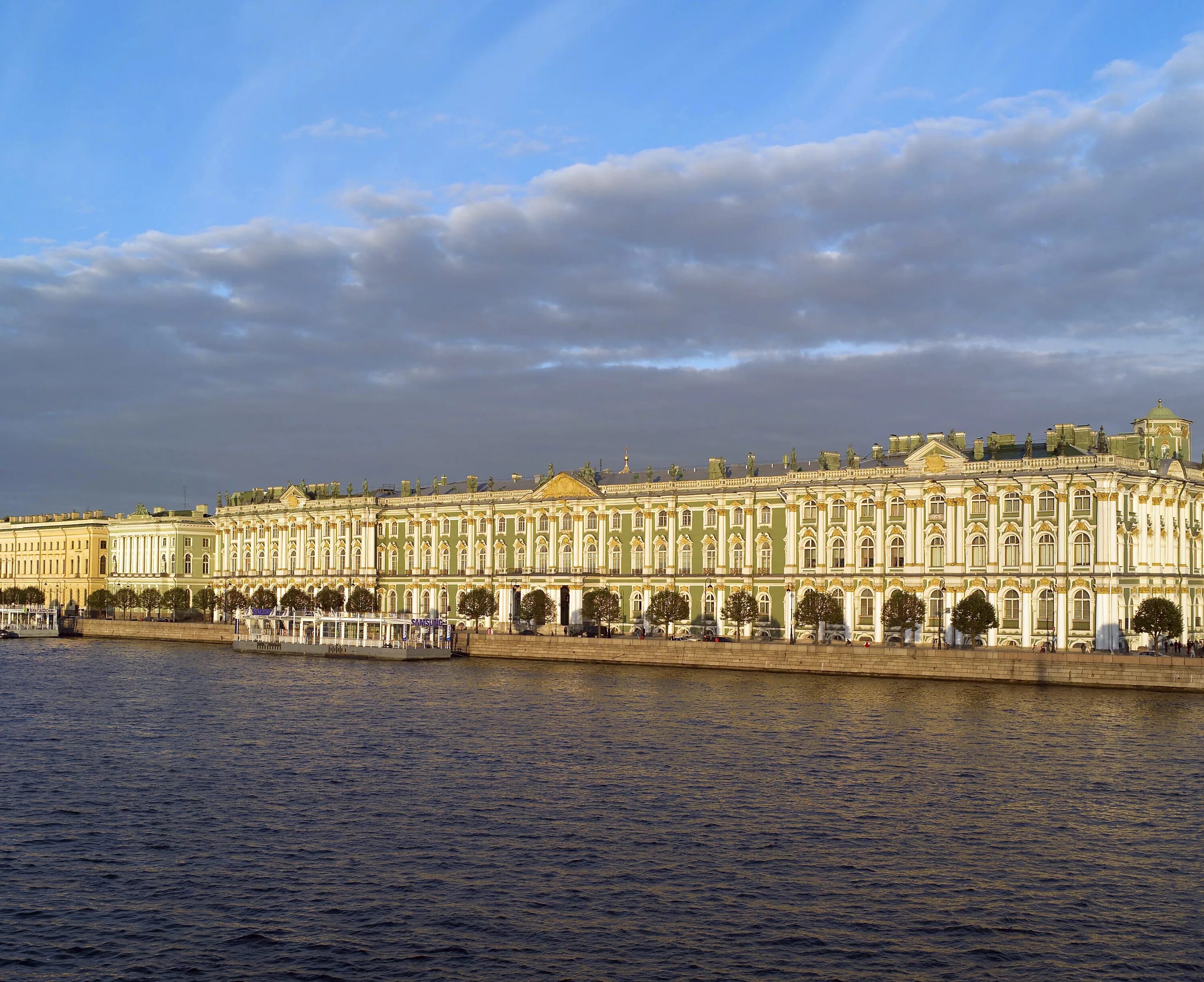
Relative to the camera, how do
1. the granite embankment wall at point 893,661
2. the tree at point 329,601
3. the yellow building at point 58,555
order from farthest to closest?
the yellow building at point 58,555 < the tree at point 329,601 < the granite embankment wall at point 893,661

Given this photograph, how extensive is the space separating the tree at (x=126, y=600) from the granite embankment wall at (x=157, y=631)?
7.73 m

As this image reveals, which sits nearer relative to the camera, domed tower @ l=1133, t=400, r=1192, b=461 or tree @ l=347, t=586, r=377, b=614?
domed tower @ l=1133, t=400, r=1192, b=461

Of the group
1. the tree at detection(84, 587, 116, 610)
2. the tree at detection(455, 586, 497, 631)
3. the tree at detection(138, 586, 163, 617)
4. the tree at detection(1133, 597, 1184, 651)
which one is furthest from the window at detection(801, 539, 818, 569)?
the tree at detection(84, 587, 116, 610)

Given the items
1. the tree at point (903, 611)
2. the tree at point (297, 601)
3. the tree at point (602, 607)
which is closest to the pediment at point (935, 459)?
the tree at point (903, 611)

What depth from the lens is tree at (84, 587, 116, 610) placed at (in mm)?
125438

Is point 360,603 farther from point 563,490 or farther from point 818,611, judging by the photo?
point 818,611

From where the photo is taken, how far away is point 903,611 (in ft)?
225

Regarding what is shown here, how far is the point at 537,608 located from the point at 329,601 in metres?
20.7

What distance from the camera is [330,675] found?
69062 millimetres

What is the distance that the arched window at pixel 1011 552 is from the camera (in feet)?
222

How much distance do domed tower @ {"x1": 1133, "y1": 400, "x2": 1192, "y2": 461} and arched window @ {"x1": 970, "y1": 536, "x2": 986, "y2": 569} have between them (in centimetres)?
981

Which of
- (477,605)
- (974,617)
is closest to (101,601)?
(477,605)

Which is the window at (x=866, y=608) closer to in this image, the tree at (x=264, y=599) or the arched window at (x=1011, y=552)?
the arched window at (x=1011, y=552)

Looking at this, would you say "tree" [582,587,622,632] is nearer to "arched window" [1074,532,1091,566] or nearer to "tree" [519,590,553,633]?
"tree" [519,590,553,633]
